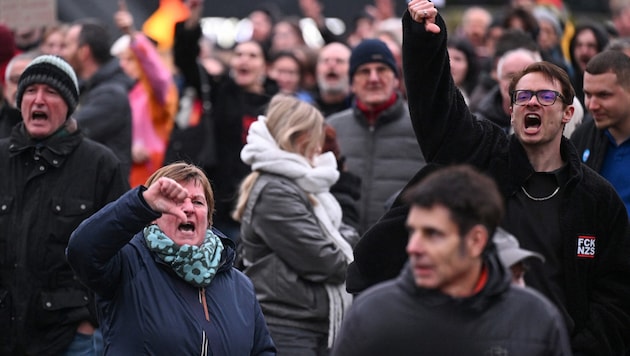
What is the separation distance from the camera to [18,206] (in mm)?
7395

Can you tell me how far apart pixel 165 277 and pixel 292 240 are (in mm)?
1848

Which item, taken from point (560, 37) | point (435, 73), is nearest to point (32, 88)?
point (435, 73)

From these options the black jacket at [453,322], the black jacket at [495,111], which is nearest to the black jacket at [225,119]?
the black jacket at [495,111]

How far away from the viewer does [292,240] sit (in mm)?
7715

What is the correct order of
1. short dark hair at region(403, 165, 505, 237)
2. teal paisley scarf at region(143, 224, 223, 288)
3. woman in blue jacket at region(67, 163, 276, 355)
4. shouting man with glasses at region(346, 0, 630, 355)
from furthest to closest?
shouting man with glasses at region(346, 0, 630, 355)
teal paisley scarf at region(143, 224, 223, 288)
woman in blue jacket at region(67, 163, 276, 355)
short dark hair at region(403, 165, 505, 237)

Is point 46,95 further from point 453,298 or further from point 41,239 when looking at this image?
point 453,298

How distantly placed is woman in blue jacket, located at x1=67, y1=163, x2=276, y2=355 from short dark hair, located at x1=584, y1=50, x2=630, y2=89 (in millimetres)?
2645

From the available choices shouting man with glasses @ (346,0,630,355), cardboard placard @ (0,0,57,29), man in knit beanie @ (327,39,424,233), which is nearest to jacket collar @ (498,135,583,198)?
shouting man with glasses @ (346,0,630,355)

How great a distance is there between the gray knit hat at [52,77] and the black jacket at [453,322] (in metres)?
3.68

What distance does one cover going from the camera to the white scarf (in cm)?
782

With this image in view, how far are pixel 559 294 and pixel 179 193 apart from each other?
70.0 inches

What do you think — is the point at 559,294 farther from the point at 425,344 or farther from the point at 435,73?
the point at 425,344

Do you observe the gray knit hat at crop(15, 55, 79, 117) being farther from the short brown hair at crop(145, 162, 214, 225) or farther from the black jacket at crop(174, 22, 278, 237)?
the black jacket at crop(174, 22, 278, 237)

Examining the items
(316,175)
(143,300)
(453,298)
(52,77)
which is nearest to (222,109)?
(316,175)
